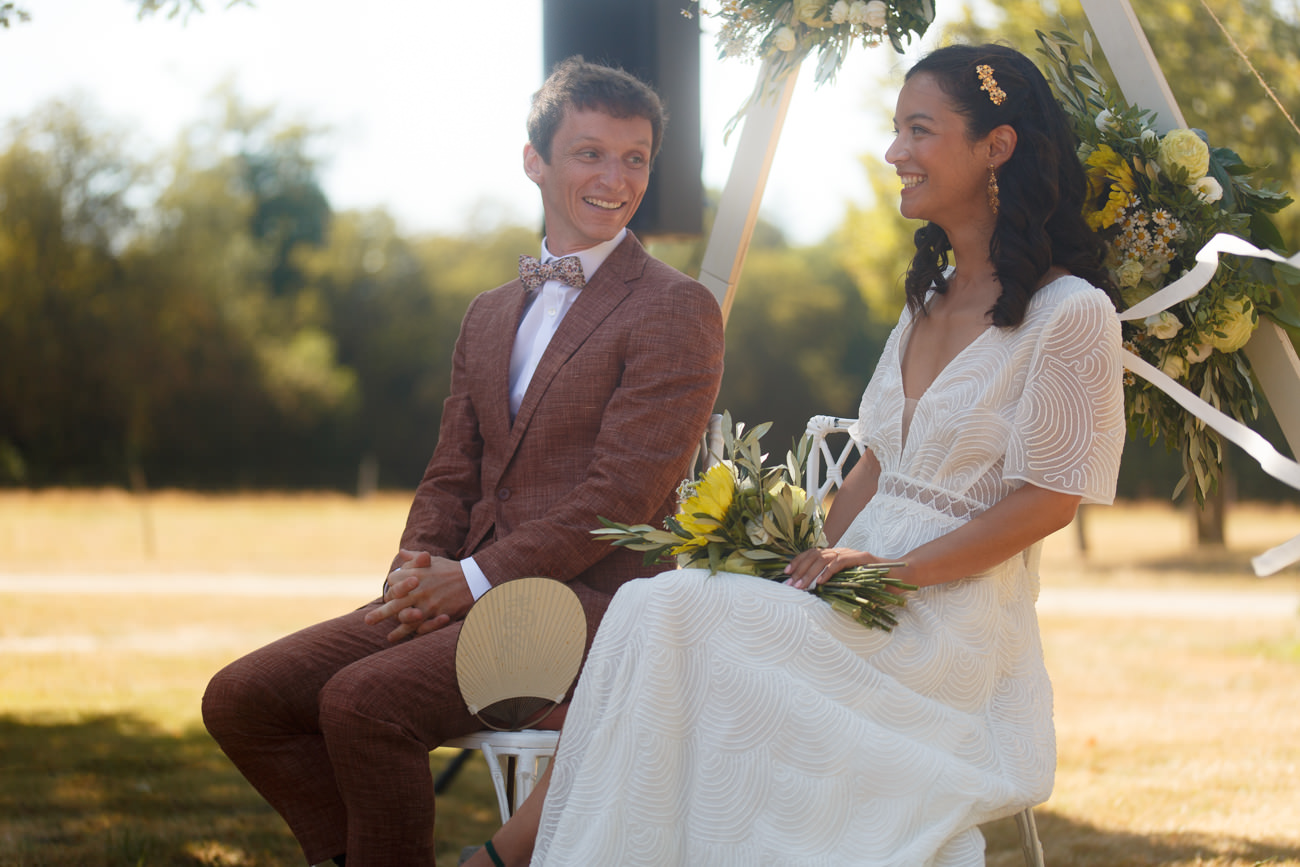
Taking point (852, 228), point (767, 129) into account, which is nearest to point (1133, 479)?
point (852, 228)

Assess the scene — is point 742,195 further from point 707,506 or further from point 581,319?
point 707,506

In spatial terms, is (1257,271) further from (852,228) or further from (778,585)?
(852,228)

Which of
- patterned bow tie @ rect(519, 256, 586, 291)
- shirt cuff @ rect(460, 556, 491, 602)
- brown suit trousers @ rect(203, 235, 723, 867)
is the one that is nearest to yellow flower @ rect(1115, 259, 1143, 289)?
brown suit trousers @ rect(203, 235, 723, 867)

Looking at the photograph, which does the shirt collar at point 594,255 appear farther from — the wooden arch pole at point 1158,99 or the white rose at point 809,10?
the wooden arch pole at point 1158,99

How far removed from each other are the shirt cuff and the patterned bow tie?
70cm

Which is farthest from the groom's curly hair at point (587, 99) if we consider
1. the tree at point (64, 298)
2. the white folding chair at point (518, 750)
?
the tree at point (64, 298)

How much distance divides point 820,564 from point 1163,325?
0.91 m

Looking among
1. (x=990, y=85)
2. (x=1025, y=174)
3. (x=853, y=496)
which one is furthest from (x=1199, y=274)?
(x=853, y=496)

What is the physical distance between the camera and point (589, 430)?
2719 mm

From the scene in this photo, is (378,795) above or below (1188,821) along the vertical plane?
above

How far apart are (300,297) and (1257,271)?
74.1 feet

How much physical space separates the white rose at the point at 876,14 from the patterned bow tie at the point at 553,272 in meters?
0.84

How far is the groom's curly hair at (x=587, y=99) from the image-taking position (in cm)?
278

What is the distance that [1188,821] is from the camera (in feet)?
12.1
